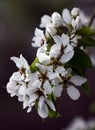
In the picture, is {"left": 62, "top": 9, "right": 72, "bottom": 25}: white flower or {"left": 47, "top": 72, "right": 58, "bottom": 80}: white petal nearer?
{"left": 47, "top": 72, "right": 58, "bottom": 80}: white petal

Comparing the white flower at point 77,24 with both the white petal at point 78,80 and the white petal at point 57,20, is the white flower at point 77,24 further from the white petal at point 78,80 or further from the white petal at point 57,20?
the white petal at point 78,80

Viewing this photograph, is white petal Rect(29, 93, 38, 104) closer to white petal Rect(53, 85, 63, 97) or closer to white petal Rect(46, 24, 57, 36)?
white petal Rect(53, 85, 63, 97)

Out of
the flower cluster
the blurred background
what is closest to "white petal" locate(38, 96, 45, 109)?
the flower cluster

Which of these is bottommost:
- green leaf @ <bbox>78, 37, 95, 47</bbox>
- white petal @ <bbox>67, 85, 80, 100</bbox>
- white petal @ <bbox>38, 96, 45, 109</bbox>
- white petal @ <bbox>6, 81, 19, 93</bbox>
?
white petal @ <bbox>67, 85, 80, 100</bbox>

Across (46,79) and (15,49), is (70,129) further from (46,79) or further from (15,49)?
(15,49)

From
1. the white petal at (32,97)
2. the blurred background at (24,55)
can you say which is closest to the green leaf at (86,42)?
the white petal at (32,97)

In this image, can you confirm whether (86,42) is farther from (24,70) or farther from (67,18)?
(24,70)
